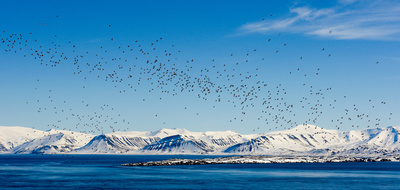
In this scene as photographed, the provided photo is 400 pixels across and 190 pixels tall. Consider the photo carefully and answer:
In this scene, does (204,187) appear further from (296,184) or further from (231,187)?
(296,184)

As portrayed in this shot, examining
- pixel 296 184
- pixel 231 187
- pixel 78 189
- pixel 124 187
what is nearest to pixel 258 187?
pixel 231 187

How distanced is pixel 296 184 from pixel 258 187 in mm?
17423

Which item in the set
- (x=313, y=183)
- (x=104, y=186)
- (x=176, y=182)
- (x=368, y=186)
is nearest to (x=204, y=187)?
(x=176, y=182)

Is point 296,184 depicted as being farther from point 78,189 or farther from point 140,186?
point 78,189

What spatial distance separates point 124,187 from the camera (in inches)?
5256

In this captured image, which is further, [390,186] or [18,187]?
[390,186]

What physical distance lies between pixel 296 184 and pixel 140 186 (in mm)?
48019

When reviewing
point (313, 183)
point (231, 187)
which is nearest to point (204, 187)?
point (231, 187)

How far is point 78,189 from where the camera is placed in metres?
127

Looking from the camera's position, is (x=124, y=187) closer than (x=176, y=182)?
Yes

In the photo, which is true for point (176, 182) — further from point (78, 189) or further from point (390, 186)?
point (390, 186)

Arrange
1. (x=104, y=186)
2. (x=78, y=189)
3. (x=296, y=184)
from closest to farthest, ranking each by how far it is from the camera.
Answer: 1. (x=78, y=189)
2. (x=104, y=186)
3. (x=296, y=184)

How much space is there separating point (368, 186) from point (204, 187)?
50.0 meters

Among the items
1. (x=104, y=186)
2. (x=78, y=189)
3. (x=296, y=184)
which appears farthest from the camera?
(x=296, y=184)
